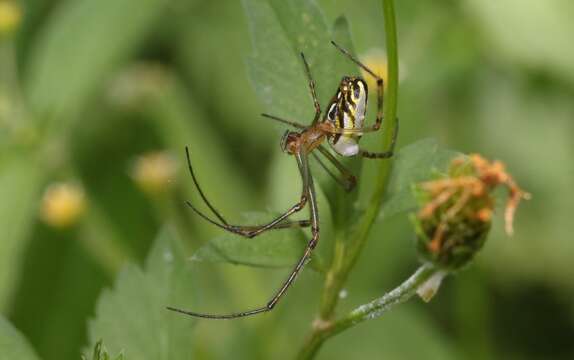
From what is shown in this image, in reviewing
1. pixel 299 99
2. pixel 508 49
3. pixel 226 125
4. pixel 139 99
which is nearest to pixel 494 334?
pixel 508 49

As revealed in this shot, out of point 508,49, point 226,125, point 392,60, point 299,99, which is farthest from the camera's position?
point 226,125

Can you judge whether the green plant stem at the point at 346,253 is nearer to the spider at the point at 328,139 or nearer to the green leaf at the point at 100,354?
the spider at the point at 328,139

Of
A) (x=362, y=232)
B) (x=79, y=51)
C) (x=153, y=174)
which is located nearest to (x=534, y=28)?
(x=153, y=174)

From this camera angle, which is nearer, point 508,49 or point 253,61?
point 253,61

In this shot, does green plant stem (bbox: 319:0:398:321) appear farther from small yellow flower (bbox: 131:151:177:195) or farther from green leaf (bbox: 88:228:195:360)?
Answer: small yellow flower (bbox: 131:151:177:195)

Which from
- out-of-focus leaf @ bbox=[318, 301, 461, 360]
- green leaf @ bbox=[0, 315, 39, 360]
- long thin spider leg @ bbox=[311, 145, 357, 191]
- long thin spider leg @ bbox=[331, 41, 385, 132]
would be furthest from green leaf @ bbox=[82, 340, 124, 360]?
out-of-focus leaf @ bbox=[318, 301, 461, 360]

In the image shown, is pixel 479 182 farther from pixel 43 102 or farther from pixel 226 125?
pixel 226 125
